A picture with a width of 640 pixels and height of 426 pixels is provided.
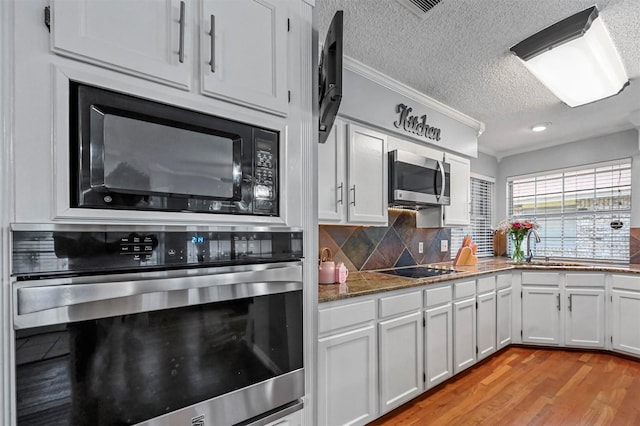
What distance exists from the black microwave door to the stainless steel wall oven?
0.10 meters

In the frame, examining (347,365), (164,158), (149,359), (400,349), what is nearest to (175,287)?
(149,359)

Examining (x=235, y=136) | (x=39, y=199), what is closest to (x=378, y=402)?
(x=235, y=136)

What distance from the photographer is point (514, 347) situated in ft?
10.9

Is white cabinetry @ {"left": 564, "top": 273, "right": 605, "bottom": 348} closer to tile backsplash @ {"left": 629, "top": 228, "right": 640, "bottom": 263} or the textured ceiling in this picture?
tile backsplash @ {"left": 629, "top": 228, "right": 640, "bottom": 263}

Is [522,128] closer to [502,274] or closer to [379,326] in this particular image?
[502,274]

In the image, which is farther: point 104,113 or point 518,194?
point 518,194

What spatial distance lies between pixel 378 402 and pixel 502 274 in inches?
Answer: 78.6

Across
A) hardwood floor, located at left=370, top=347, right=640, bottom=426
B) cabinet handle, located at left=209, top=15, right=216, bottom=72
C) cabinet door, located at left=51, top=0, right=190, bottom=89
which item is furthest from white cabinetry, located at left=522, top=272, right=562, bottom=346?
cabinet door, located at left=51, top=0, right=190, bottom=89

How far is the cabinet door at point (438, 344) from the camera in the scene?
2266 mm

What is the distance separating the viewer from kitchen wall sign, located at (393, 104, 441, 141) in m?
2.58

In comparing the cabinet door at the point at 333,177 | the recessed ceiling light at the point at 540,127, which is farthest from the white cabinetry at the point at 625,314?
the cabinet door at the point at 333,177

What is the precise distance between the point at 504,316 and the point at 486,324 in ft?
1.51

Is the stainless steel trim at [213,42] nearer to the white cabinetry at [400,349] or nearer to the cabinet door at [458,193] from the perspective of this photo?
the white cabinetry at [400,349]

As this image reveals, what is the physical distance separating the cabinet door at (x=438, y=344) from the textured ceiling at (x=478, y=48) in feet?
5.90
